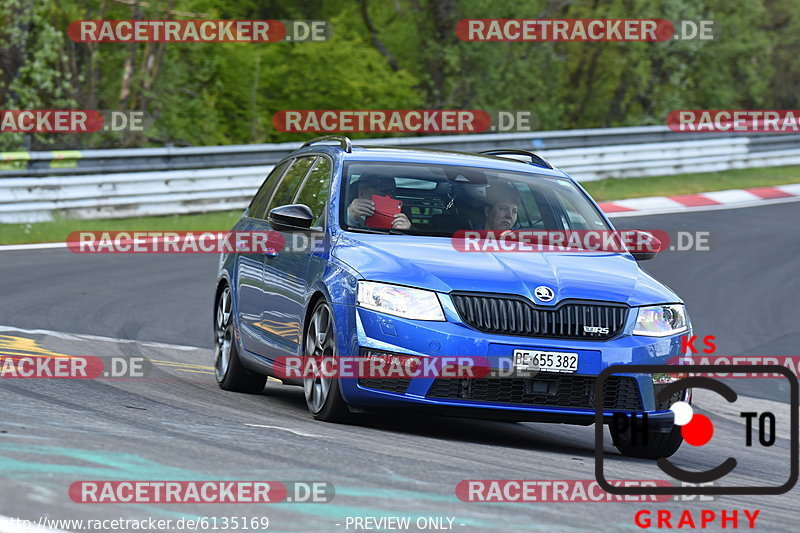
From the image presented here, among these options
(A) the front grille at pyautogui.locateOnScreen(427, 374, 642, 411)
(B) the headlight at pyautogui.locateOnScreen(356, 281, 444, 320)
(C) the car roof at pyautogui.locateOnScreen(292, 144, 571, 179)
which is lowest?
(A) the front grille at pyautogui.locateOnScreen(427, 374, 642, 411)

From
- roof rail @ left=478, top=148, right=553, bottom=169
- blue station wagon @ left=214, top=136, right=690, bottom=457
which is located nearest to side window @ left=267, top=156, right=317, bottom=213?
blue station wagon @ left=214, top=136, right=690, bottom=457

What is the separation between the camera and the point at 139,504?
4.95 m

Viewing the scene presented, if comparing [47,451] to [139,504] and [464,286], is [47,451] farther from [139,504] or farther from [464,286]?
[464,286]

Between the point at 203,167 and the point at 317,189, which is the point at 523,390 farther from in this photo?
the point at 203,167

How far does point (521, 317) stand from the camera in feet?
23.9

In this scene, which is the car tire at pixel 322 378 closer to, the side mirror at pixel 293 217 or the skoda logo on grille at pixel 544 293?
the side mirror at pixel 293 217

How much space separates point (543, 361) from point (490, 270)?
59 centimetres

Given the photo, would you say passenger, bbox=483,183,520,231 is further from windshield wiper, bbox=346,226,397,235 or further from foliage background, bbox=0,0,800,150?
foliage background, bbox=0,0,800,150

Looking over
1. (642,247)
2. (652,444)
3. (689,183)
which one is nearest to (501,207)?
(642,247)

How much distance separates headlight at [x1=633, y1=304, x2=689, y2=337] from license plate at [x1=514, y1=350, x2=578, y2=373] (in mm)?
480

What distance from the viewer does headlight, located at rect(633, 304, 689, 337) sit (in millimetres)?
7535

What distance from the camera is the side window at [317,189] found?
28.2 ft

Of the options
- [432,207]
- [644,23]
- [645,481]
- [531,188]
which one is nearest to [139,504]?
[645,481]

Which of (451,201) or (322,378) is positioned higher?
(451,201)
